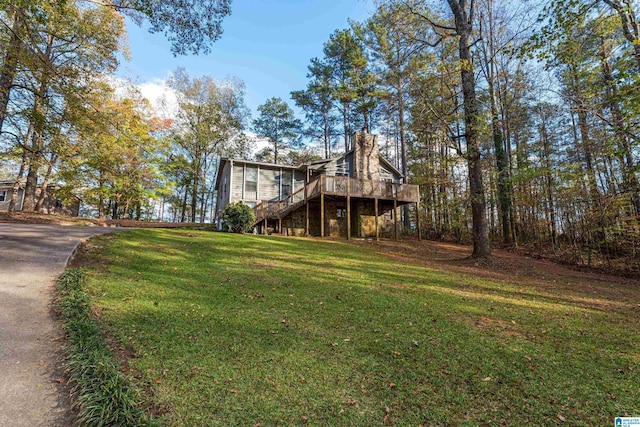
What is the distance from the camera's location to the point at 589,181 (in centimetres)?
1096

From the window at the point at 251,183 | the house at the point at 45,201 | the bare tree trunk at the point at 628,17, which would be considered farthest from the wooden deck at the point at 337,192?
the house at the point at 45,201

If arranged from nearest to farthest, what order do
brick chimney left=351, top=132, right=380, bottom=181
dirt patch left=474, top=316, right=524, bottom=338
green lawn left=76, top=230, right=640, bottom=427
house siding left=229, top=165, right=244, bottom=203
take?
green lawn left=76, top=230, right=640, bottom=427
dirt patch left=474, top=316, right=524, bottom=338
house siding left=229, top=165, right=244, bottom=203
brick chimney left=351, top=132, right=380, bottom=181

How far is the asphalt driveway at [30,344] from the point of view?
201cm

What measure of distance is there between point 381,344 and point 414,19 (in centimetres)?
1183

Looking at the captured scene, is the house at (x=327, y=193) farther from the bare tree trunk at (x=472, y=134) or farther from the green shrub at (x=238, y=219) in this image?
the bare tree trunk at (x=472, y=134)

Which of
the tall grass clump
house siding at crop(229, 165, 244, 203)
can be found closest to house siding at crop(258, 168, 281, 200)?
house siding at crop(229, 165, 244, 203)

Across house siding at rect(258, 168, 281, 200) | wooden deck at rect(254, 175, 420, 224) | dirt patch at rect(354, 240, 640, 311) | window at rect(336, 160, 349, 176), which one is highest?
window at rect(336, 160, 349, 176)

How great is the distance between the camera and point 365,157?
1884 centimetres

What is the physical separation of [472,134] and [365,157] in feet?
31.0

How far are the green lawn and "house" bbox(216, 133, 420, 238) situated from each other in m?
9.83

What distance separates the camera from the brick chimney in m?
18.6

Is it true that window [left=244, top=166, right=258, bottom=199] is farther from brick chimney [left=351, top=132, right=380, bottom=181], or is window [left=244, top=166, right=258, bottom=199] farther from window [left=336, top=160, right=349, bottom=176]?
brick chimney [left=351, top=132, right=380, bottom=181]

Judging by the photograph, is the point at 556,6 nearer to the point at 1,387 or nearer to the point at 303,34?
the point at 303,34

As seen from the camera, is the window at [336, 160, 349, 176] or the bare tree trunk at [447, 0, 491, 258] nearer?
the bare tree trunk at [447, 0, 491, 258]
